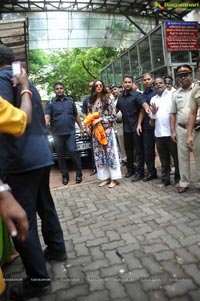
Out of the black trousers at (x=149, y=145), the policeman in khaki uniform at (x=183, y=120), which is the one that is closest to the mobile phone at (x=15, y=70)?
the policeman in khaki uniform at (x=183, y=120)

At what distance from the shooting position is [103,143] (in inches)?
209

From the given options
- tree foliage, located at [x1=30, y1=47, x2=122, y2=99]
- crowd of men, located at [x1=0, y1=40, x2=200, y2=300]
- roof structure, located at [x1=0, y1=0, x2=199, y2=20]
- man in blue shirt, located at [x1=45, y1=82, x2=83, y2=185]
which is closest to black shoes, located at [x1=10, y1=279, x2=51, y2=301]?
crowd of men, located at [x1=0, y1=40, x2=200, y2=300]

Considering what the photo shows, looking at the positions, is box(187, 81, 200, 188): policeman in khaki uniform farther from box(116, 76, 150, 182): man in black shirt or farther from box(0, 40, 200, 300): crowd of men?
box(116, 76, 150, 182): man in black shirt

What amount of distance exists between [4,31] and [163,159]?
13.4 ft

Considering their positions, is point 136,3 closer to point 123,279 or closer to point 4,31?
point 4,31

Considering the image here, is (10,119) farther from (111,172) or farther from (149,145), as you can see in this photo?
(149,145)

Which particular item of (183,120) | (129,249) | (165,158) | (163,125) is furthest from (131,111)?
(129,249)

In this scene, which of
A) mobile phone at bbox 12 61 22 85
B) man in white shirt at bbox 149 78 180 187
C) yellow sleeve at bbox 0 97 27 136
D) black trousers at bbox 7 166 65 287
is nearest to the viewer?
yellow sleeve at bbox 0 97 27 136

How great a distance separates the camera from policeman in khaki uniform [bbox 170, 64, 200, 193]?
4.37 meters

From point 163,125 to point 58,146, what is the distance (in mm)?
2248

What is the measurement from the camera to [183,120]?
4473 millimetres

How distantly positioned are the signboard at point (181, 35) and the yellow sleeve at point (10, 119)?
956cm

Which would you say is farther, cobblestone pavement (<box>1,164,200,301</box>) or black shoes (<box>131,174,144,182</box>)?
black shoes (<box>131,174,144,182</box>)

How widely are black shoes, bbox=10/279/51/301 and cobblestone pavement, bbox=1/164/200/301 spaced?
0.16 ft
